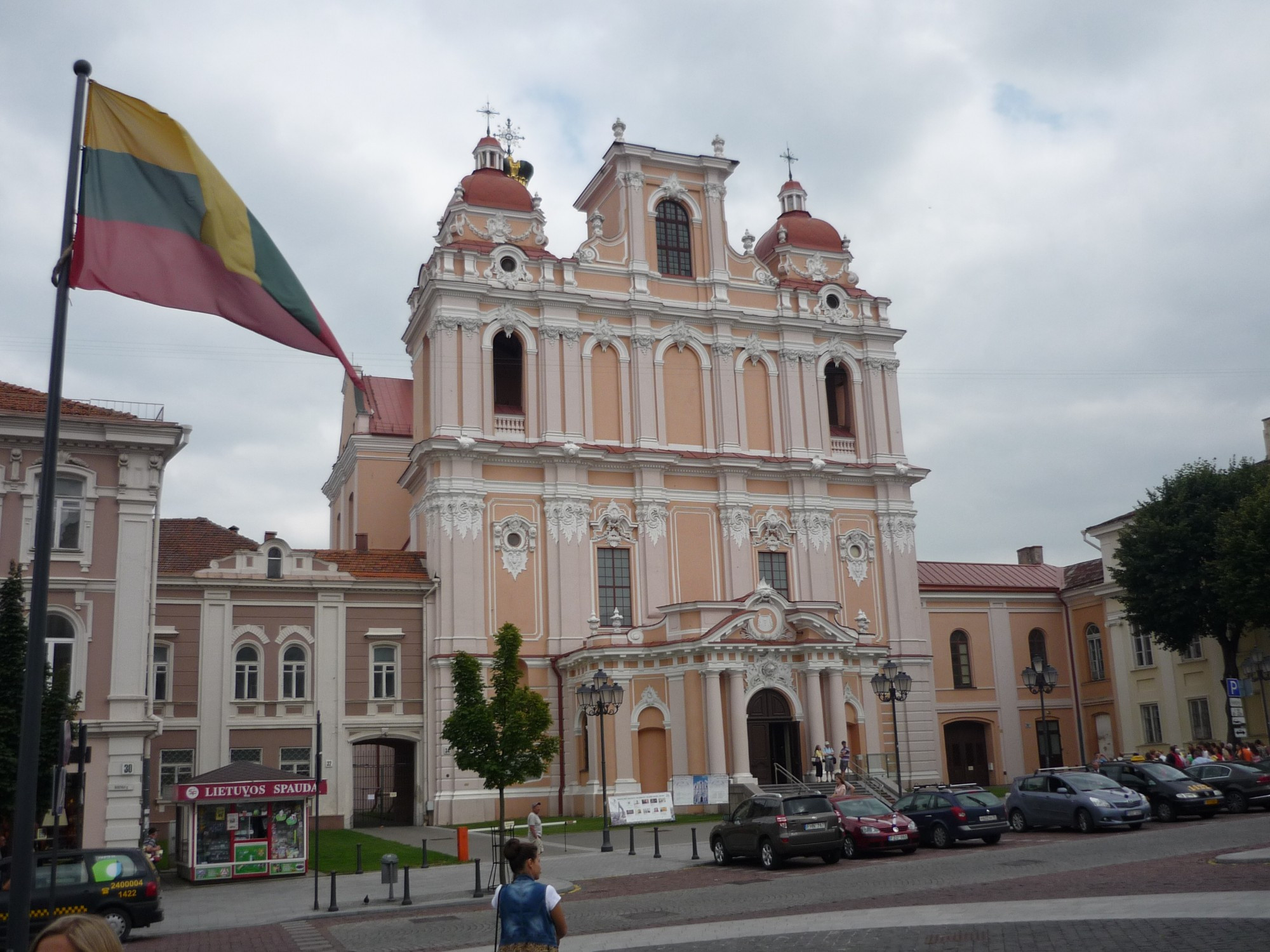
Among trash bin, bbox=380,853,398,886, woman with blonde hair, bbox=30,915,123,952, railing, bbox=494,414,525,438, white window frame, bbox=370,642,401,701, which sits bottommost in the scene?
trash bin, bbox=380,853,398,886

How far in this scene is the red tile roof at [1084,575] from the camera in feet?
192

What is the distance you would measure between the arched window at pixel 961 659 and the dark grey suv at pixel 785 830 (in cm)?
3200

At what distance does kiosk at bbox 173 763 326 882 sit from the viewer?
29656 mm

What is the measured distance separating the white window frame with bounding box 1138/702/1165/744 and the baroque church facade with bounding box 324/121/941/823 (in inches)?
411

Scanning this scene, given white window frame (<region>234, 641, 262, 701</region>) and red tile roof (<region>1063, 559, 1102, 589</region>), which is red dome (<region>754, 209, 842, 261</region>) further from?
white window frame (<region>234, 641, 262, 701</region>)

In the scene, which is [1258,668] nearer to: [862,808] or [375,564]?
[862,808]

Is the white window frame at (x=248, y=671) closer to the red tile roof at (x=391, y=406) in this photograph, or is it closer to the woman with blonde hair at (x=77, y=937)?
the red tile roof at (x=391, y=406)

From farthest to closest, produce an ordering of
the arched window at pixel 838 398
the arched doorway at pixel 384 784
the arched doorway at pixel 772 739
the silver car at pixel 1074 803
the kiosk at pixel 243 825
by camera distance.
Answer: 1. the arched window at pixel 838 398
2. the arched doorway at pixel 384 784
3. the arched doorway at pixel 772 739
4. the kiosk at pixel 243 825
5. the silver car at pixel 1074 803

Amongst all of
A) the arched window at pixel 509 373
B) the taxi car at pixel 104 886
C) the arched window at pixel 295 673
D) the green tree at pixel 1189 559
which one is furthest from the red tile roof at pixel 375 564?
the green tree at pixel 1189 559

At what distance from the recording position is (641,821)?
35312 mm

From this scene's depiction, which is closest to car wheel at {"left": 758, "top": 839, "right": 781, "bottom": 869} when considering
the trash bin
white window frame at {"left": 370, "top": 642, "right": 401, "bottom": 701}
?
the trash bin

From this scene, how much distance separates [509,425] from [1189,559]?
27.2 metres

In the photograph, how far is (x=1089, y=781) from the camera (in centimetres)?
3042

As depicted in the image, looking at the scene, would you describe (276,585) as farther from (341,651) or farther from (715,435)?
(715,435)
